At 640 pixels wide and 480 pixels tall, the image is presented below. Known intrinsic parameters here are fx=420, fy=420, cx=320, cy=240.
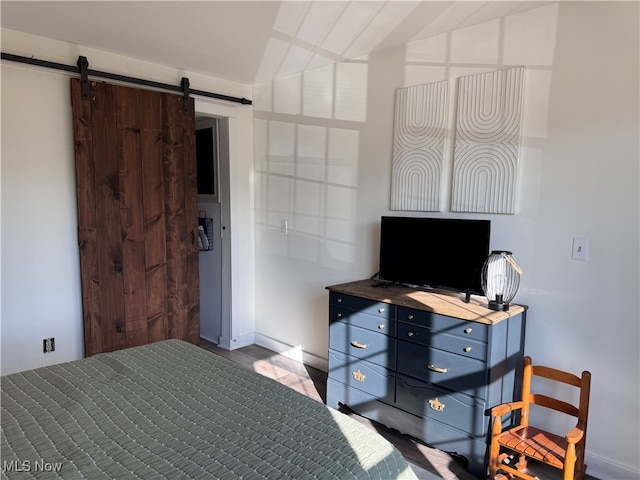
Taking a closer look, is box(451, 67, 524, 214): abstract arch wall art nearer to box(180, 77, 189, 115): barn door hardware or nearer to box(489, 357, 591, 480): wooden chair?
box(489, 357, 591, 480): wooden chair

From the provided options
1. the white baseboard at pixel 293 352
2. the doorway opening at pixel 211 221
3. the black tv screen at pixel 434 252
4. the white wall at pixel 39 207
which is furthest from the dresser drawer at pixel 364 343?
→ the white wall at pixel 39 207

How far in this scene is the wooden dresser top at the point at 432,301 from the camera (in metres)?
2.17

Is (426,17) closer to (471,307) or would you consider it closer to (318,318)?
(471,307)

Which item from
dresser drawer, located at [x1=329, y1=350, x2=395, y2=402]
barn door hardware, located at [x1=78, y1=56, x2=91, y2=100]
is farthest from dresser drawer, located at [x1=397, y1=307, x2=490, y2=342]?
barn door hardware, located at [x1=78, y1=56, x2=91, y2=100]

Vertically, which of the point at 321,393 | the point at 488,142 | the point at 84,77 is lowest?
the point at 321,393

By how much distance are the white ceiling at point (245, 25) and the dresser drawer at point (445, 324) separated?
170cm

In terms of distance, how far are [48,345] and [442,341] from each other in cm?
265

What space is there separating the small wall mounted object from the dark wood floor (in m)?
0.88

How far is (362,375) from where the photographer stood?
2678mm

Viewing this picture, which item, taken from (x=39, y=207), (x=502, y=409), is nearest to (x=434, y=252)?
(x=502, y=409)

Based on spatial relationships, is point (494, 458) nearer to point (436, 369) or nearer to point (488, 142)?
point (436, 369)

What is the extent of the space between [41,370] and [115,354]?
0.29 metres

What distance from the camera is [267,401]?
1.52 m

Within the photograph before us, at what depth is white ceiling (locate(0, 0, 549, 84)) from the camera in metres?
2.38
